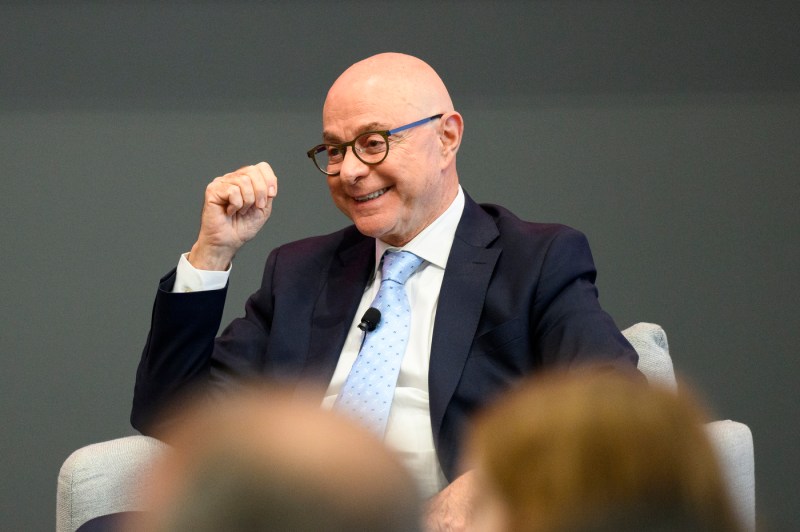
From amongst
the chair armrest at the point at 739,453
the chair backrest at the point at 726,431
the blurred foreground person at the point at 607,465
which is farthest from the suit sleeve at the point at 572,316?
the blurred foreground person at the point at 607,465

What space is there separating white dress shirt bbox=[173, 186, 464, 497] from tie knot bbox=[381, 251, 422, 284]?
0.02m

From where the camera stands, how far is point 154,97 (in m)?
3.70

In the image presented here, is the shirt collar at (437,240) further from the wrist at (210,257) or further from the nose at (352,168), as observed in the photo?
the wrist at (210,257)

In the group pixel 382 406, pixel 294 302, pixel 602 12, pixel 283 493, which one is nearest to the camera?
pixel 283 493

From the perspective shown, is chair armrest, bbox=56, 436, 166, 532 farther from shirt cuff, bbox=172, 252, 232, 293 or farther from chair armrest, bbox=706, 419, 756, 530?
chair armrest, bbox=706, 419, 756, 530

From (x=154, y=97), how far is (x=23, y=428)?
1.23 meters

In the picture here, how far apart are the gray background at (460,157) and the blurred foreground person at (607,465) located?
2946 millimetres

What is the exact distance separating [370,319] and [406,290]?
142 millimetres

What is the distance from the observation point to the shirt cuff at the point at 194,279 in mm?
2525

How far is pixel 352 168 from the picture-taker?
2580 millimetres

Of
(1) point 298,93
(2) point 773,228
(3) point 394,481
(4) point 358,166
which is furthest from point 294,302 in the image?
(3) point 394,481

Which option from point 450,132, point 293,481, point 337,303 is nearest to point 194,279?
point 337,303

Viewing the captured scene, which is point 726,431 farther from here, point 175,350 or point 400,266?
point 175,350

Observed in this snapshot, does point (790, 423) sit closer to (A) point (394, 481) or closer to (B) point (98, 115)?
(B) point (98, 115)
